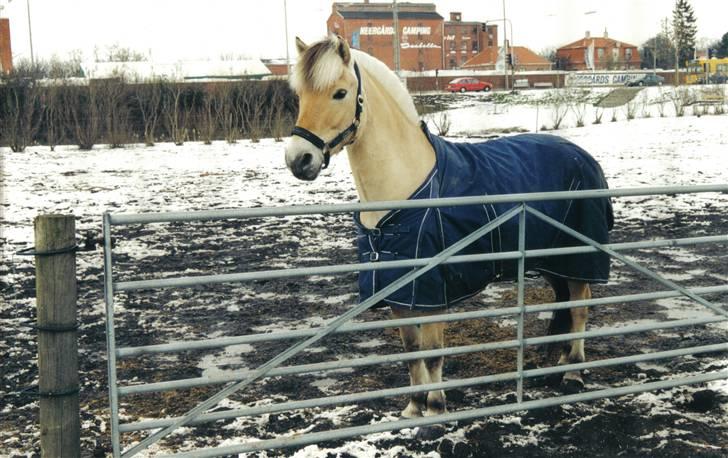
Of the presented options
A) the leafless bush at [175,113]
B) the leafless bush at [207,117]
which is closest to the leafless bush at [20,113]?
the leafless bush at [175,113]

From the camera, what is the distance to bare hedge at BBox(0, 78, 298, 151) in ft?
62.2

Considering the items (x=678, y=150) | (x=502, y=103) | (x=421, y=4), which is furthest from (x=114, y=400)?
(x=421, y=4)

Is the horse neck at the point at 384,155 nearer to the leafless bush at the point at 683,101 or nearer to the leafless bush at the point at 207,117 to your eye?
the leafless bush at the point at 207,117

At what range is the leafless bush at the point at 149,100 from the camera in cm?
2117

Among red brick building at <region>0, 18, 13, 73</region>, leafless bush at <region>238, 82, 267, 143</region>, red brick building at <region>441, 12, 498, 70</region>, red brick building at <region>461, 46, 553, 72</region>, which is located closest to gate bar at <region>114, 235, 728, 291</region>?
red brick building at <region>0, 18, 13, 73</region>

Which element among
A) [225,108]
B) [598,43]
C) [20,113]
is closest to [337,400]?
[20,113]

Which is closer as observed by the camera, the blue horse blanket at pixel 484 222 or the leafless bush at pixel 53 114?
the blue horse blanket at pixel 484 222

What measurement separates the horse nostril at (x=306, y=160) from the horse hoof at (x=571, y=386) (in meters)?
2.11

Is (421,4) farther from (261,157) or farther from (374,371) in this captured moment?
(374,371)

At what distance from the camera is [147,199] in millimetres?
11758

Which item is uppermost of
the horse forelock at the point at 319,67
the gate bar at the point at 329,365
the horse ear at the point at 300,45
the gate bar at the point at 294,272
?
the horse ear at the point at 300,45

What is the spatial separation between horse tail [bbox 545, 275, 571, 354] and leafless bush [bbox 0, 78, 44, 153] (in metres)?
16.1

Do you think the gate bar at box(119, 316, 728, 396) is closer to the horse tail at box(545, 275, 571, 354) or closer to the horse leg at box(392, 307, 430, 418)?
the horse leg at box(392, 307, 430, 418)

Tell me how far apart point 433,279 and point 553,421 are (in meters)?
1.04
